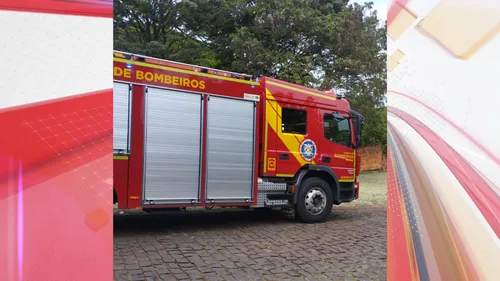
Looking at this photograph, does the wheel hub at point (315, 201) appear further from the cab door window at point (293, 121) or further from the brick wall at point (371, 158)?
the brick wall at point (371, 158)

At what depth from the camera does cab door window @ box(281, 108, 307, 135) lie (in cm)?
805

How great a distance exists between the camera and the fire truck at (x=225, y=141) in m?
6.33

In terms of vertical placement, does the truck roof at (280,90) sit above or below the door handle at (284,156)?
above

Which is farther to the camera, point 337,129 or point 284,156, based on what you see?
point 337,129

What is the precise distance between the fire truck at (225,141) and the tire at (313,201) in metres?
0.02

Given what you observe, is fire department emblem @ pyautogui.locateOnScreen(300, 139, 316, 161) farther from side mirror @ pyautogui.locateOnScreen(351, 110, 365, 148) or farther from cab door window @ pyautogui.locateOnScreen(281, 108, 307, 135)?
side mirror @ pyautogui.locateOnScreen(351, 110, 365, 148)

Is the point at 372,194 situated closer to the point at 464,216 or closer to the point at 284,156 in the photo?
the point at 284,156

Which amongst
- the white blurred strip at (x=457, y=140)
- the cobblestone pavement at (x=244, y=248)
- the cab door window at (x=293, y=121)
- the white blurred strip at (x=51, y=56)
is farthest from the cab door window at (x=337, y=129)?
the white blurred strip at (x=51, y=56)

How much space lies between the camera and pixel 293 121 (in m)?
8.19

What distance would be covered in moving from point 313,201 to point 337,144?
1.48 metres

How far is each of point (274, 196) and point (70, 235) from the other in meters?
5.94

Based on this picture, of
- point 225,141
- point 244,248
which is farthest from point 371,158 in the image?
point 244,248

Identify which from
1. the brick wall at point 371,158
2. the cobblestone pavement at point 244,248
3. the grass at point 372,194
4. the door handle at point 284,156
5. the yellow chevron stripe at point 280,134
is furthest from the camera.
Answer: the brick wall at point 371,158

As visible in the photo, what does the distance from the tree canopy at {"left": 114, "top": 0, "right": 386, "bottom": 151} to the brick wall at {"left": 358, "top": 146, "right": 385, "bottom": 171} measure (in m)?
5.42
